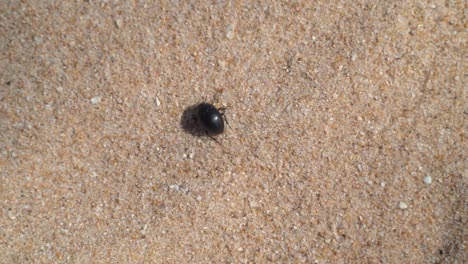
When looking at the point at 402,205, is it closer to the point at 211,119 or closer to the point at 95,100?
the point at 211,119

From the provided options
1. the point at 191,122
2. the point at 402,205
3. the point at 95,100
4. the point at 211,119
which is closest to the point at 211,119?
the point at 211,119

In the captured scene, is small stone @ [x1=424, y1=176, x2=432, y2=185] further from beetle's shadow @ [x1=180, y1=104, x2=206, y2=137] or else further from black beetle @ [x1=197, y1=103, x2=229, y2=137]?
beetle's shadow @ [x1=180, y1=104, x2=206, y2=137]

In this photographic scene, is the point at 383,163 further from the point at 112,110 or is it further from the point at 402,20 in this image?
the point at 112,110

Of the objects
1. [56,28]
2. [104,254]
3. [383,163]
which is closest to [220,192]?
[104,254]

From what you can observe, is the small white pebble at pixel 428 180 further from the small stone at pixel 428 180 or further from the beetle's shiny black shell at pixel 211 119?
the beetle's shiny black shell at pixel 211 119

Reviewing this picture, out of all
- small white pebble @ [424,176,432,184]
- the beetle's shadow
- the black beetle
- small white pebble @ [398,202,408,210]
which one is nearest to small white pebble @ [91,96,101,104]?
the beetle's shadow

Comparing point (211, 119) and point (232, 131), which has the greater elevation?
point (211, 119)
